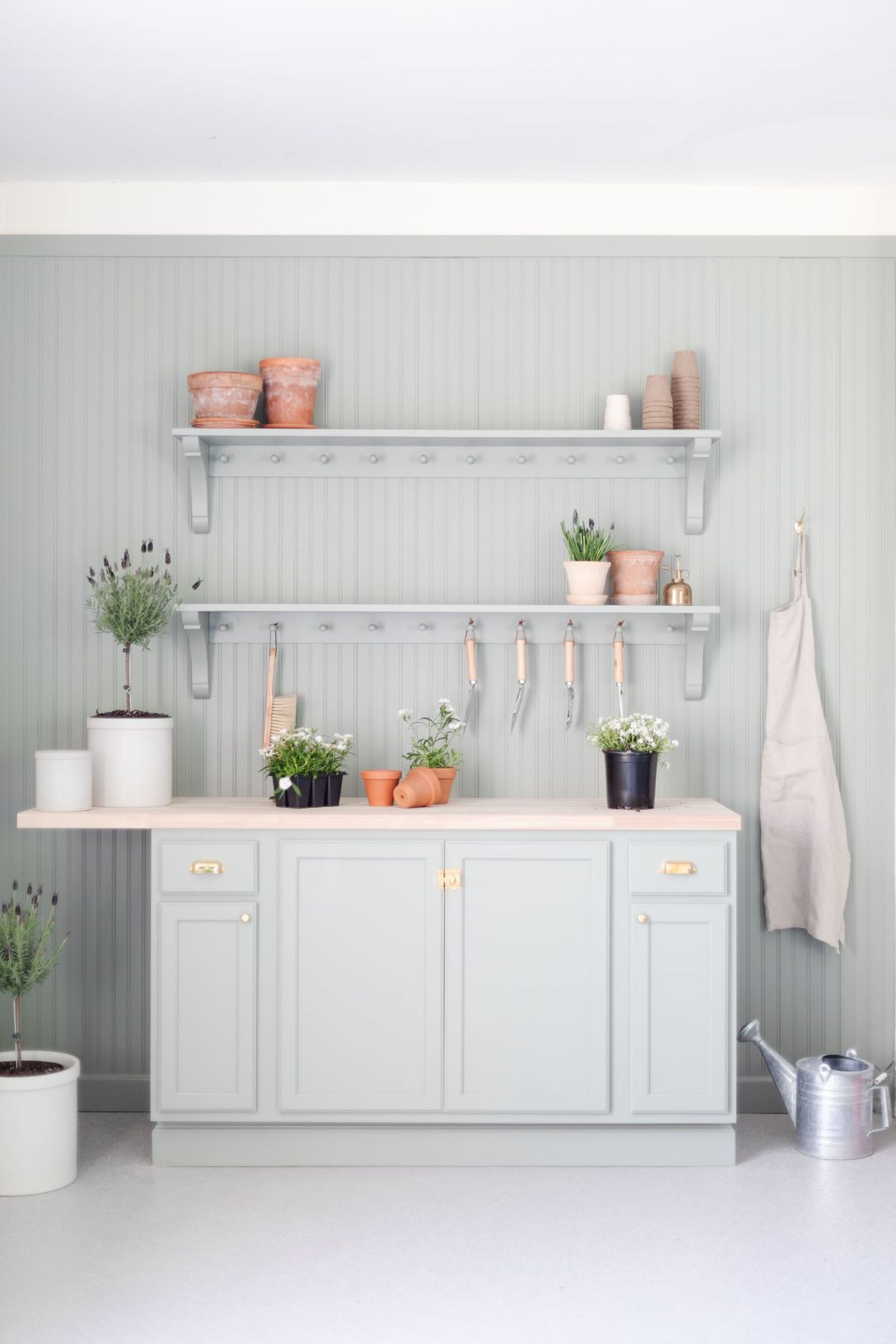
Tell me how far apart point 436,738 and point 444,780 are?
189 mm

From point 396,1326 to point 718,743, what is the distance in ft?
6.44

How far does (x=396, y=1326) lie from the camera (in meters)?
2.49

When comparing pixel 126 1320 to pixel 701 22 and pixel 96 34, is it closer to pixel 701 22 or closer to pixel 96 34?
pixel 96 34

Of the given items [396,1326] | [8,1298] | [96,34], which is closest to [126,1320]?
[8,1298]

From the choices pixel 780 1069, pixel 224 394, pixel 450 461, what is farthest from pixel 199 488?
pixel 780 1069

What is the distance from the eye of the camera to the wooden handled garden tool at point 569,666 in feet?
12.2

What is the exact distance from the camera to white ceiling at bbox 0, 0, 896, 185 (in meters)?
2.82

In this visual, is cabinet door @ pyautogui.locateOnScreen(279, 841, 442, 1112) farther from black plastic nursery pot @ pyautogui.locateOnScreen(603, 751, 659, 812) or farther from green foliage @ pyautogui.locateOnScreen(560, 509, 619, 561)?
green foliage @ pyautogui.locateOnScreen(560, 509, 619, 561)

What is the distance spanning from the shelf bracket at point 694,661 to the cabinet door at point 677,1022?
753 millimetres

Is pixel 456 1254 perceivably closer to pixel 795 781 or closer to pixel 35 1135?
pixel 35 1135

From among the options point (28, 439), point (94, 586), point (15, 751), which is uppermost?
point (28, 439)

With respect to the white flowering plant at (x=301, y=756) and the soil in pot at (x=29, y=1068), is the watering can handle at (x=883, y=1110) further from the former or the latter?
the soil in pot at (x=29, y=1068)

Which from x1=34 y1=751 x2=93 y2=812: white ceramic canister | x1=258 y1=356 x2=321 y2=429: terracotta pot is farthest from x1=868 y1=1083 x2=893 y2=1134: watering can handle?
x1=258 y1=356 x2=321 y2=429: terracotta pot

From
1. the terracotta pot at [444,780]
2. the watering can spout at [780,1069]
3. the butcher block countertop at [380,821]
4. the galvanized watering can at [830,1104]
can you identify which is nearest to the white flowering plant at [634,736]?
the butcher block countertop at [380,821]
